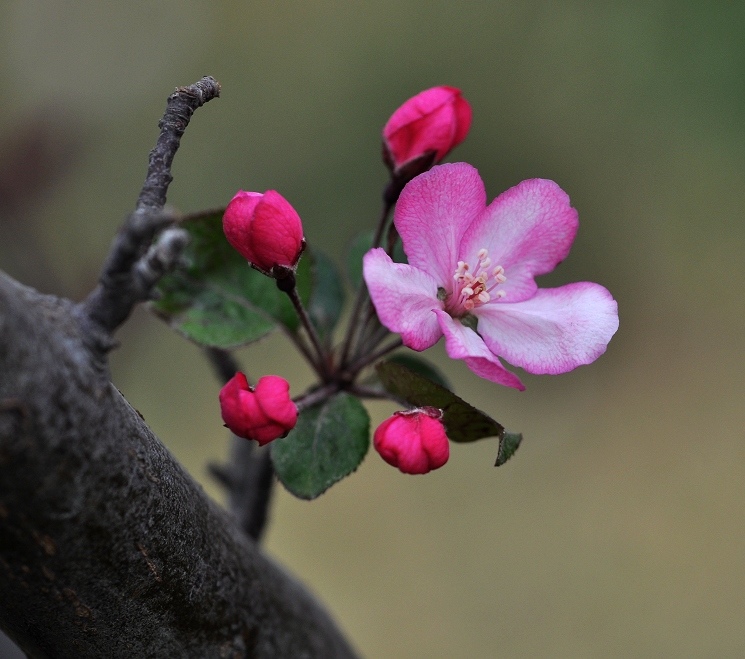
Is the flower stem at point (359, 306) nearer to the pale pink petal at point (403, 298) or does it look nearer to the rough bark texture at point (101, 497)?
the pale pink petal at point (403, 298)

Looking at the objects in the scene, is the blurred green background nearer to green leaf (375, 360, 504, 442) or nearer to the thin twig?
green leaf (375, 360, 504, 442)

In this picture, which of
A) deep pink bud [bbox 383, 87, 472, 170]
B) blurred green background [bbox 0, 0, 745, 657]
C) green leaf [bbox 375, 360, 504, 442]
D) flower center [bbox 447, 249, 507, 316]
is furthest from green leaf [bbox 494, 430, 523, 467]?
blurred green background [bbox 0, 0, 745, 657]

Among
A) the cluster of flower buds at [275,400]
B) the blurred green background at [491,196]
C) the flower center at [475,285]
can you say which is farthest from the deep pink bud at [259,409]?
the blurred green background at [491,196]

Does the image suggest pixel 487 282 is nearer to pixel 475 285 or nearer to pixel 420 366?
pixel 475 285

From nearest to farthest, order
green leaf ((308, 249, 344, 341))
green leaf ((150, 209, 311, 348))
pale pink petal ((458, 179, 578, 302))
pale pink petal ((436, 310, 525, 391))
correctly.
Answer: pale pink petal ((436, 310, 525, 391)) → pale pink petal ((458, 179, 578, 302)) → green leaf ((150, 209, 311, 348)) → green leaf ((308, 249, 344, 341))

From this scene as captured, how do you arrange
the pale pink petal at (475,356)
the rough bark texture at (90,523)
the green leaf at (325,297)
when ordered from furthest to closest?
the green leaf at (325,297) → the pale pink petal at (475,356) → the rough bark texture at (90,523)

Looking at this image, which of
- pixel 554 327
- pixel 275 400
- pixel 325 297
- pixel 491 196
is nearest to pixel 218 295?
pixel 325 297
